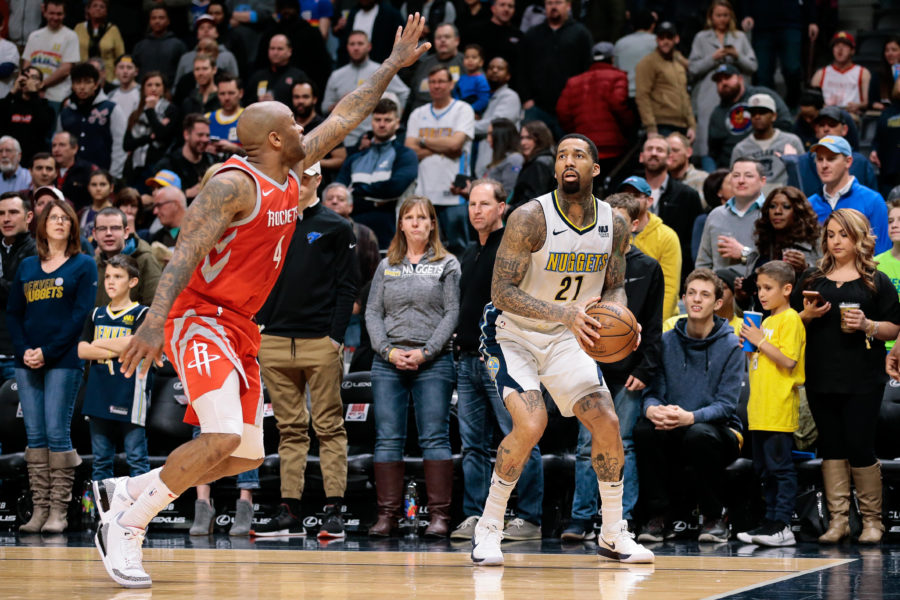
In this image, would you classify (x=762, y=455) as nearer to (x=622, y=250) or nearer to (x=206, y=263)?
(x=622, y=250)

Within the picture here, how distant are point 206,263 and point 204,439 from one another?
0.88m

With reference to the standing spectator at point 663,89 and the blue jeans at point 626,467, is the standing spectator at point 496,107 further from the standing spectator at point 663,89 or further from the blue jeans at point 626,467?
the blue jeans at point 626,467

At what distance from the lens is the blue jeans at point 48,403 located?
9711 millimetres

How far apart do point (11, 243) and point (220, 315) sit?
19.1 ft

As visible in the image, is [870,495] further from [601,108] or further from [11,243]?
[11,243]

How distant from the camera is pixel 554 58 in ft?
47.6

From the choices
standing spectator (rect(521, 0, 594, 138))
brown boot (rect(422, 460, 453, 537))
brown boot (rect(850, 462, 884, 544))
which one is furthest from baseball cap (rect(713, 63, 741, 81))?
brown boot (rect(422, 460, 453, 537))

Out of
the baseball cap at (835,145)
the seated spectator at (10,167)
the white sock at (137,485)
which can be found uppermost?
the seated spectator at (10,167)

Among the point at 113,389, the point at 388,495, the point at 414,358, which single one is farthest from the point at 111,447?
the point at 414,358

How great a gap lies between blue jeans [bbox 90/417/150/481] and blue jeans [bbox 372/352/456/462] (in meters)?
1.88

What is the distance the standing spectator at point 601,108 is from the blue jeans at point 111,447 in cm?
646

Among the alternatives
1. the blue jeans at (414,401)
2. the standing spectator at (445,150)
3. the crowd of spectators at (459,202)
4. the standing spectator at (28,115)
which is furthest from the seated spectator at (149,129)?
the blue jeans at (414,401)

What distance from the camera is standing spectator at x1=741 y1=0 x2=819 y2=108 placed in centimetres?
1540

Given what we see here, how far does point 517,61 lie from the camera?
14953 mm
